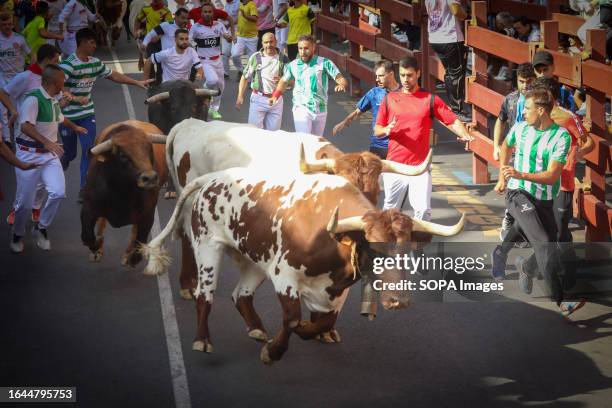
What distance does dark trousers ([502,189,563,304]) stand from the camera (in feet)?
30.4

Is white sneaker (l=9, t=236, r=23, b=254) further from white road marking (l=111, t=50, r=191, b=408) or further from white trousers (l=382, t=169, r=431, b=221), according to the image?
white trousers (l=382, t=169, r=431, b=221)

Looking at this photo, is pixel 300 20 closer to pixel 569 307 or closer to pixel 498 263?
pixel 498 263

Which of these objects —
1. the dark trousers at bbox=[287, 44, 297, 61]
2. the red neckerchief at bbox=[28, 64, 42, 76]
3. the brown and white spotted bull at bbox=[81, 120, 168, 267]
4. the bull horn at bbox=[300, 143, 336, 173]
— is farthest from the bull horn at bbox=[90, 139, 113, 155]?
the dark trousers at bbox=[287, 44, 297, 61]

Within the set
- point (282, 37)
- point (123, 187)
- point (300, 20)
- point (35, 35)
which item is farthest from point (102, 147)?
point (282, 37)

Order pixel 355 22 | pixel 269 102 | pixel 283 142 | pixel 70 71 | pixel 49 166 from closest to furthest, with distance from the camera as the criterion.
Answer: pixel 283 142 → pixel 49 166 → pixel 70 71 → pixel 269 102 → pixel 355 22

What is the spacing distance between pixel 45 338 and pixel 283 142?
2795 mm

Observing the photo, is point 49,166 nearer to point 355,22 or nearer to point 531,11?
point 531,11

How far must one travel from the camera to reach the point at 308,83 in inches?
540

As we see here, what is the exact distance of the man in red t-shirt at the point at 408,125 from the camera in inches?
419

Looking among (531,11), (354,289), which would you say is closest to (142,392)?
(354,289)

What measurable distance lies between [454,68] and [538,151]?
818 cm

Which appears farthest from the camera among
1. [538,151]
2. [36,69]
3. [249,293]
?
[36,69]

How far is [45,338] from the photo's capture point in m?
9.23

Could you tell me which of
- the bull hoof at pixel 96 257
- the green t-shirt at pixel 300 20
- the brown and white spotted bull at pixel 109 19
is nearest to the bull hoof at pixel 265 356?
the bull hoof at pixel 96 257
